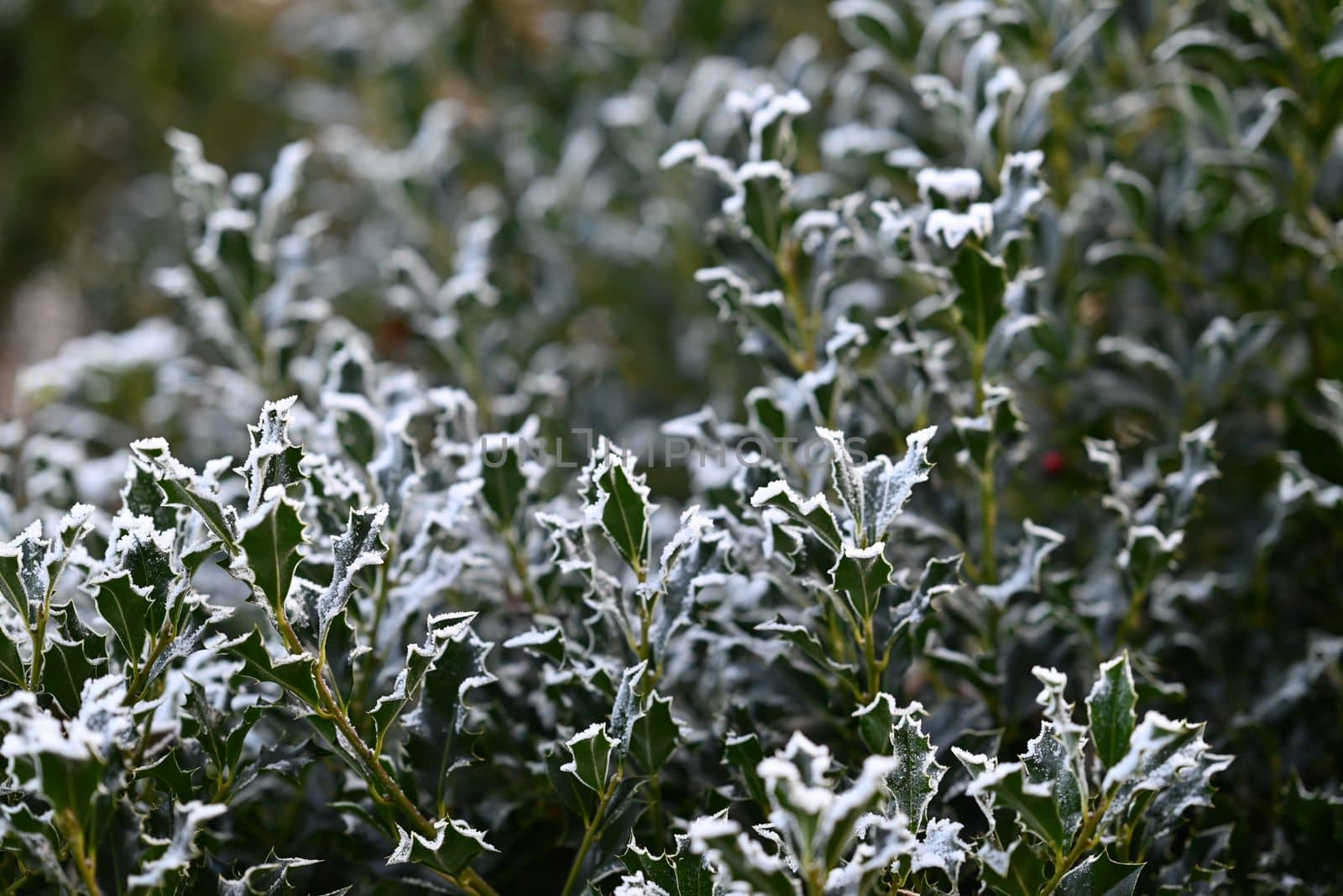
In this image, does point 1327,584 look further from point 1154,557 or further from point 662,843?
point 662,843

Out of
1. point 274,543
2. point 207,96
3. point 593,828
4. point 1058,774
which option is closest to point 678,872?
point 593,828

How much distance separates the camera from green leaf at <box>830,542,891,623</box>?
86 cm

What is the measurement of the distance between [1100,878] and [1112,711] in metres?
0.15

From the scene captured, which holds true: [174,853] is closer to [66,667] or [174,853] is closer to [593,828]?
[66,667]

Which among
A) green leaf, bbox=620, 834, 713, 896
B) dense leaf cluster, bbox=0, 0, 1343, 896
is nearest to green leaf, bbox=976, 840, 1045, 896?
dense leaf cluster, bbox=0, 0, 1343, 896

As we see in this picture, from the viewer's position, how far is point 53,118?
9.86ft

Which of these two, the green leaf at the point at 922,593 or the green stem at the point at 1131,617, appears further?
the green stem at the point at 1131,617

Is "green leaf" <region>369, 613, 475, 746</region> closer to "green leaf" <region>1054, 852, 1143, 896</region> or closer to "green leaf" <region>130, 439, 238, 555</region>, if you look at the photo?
"green leaf" <region>130, 439, 238, 555</region>

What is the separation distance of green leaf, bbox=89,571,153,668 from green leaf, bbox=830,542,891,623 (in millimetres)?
574

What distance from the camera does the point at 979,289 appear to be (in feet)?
3.56

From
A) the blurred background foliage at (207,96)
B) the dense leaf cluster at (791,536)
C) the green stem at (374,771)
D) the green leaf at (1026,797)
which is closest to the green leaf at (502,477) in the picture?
the dense leaf cluster at (791,536)

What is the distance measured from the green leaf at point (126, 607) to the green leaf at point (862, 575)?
0.57 metres

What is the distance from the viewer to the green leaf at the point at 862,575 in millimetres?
864

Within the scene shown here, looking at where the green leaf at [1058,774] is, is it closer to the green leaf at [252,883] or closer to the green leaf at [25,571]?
the green leaf at [252,883]
